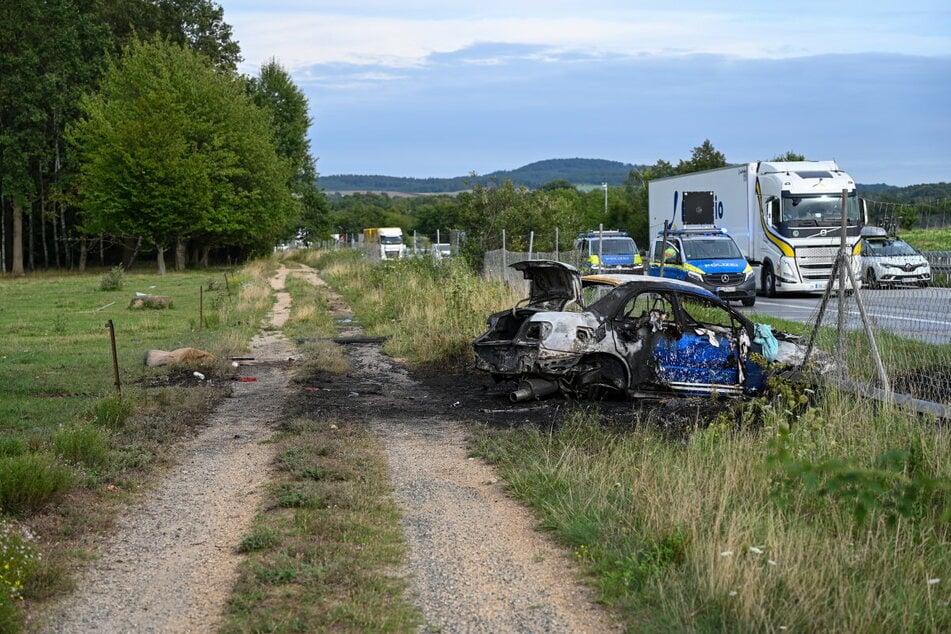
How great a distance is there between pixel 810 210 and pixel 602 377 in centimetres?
2011

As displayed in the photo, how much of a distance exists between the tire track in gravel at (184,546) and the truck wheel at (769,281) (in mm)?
22531

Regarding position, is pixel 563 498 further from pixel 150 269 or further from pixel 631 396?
pixel 150 269

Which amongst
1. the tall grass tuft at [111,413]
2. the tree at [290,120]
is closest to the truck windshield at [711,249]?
the tall grass tuft at [111,413]

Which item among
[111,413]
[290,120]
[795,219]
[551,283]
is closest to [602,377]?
[551,283]

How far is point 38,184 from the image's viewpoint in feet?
186

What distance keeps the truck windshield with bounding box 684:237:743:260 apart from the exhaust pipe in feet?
54.4

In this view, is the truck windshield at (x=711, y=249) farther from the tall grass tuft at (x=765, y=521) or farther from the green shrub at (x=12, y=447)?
the green shrub at (x=12, y=447)

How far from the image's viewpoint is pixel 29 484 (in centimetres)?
704

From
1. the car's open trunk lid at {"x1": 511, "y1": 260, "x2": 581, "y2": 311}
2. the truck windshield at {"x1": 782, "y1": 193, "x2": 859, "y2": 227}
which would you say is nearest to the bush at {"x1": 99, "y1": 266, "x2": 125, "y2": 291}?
the truck windshield at {"x1": 782, "y1": 193, "x2": 859, "y2": 227}

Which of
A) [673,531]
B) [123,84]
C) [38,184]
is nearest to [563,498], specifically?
[673,531]

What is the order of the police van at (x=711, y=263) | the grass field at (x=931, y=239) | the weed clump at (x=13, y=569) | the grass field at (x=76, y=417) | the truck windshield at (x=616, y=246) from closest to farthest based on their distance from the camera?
the weed clump at (x=13, y=569)
the grass field at (x=76, y=417)
the police van at (x=711, y=263)
the truck windshield at (x=616, y=246)
the grass field at (x=931, y=239)

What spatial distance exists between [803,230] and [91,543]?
85.6ft

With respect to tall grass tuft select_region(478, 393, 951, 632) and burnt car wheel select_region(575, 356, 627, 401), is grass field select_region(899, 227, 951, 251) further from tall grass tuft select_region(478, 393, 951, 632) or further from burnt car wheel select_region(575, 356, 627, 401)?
tall grass tuft select_region(478, 393, 951, 632)

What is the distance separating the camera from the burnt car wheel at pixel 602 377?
1140cm
